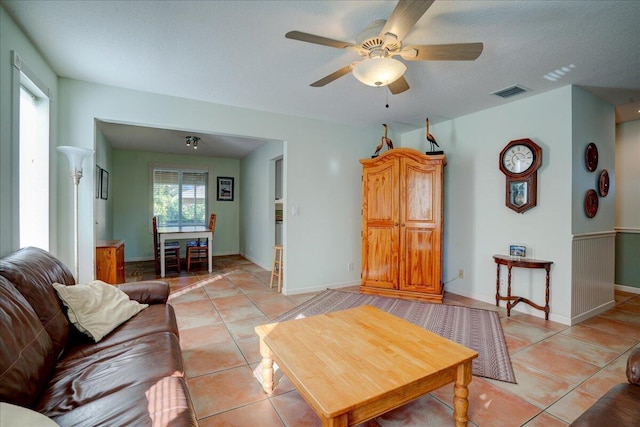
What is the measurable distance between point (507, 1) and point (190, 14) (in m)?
1.91

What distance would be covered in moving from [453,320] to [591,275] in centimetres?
162

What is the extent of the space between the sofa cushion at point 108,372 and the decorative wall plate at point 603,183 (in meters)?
4.40

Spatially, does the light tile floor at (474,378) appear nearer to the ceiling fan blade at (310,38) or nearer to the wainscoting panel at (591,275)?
the wainscoting panel at (591,275)

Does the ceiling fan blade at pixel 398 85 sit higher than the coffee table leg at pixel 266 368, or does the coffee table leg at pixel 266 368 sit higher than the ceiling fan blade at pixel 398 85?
the ceiling fan blade at pixel 398 85

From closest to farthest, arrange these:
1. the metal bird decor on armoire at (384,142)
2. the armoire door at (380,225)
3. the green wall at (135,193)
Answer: the armoire door at (380,225)
the metal bird decor on armoire at (384,142)
the green wall at (135,193)

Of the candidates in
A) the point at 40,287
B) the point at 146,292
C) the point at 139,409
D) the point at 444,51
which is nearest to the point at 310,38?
the point at 444,51

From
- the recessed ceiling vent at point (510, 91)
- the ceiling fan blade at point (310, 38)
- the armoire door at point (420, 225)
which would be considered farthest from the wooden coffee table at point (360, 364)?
the recessed ceiling vent at point (510, 91)

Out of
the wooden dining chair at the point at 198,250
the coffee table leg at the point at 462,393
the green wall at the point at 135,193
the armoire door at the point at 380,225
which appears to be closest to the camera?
the coffee table leg at the point at 462,393

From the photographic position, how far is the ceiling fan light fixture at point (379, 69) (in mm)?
1797

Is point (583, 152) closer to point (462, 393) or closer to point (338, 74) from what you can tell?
point (338, 74)

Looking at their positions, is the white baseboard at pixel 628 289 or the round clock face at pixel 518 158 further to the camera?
the white baseboard at pixel 628 289

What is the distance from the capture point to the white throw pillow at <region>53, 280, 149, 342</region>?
1769mm

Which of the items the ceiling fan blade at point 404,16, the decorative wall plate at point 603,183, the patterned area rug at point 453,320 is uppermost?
the ceiling fan blade at point 404,16

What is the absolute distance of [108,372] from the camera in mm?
1388
